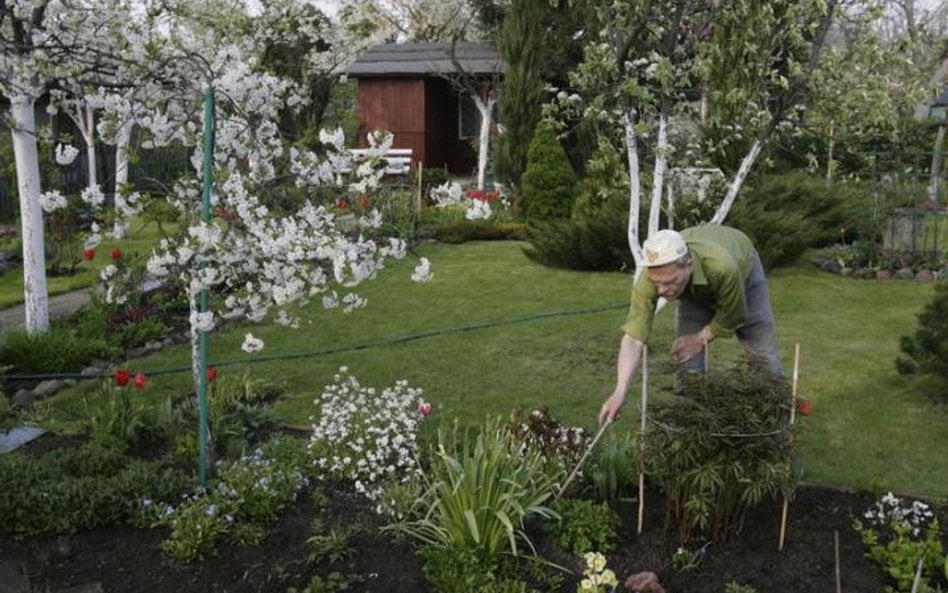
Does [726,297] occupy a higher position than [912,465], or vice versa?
[726,297]

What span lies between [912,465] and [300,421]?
3.54 m

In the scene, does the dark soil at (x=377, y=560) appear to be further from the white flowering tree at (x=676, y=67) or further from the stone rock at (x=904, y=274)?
the stone rock at (x=904, y=274)

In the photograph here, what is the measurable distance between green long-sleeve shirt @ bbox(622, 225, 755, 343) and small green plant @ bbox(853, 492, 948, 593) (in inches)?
40.5

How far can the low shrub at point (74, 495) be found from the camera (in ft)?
13.7

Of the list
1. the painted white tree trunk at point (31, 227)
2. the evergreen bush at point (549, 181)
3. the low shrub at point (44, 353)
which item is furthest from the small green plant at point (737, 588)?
the evergreen bush at point (549, 181)

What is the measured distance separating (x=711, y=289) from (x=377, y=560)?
6.21ft

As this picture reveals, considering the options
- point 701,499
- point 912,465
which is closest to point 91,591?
point 701,499

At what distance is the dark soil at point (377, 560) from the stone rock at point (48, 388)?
2372mm

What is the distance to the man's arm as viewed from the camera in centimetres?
385

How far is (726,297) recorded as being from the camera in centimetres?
417

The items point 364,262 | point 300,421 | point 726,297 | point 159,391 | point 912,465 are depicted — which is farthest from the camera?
point 159,391

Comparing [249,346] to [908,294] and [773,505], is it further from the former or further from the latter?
[908,294]

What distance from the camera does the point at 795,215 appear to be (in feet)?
35.3

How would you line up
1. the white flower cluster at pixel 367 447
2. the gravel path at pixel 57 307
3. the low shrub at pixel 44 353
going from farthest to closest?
the gravel path at pixel 57 307 < the low shrub at pixel 44 353 < the white flower cluster at pixel 367 447
